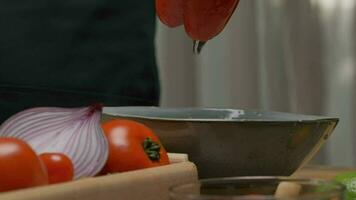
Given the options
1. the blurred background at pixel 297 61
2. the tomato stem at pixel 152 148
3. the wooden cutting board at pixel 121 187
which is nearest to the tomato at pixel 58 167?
the wooden cutting board at pixel 121 187

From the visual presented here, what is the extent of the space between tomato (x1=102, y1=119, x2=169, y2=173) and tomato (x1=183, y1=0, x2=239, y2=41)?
11cm

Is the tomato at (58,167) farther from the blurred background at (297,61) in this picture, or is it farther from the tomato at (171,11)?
the blurred background at (297,61)

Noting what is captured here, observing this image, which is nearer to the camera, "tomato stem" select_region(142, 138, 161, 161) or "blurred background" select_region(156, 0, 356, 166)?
"tomato stem" select_region(142, 138, 161, 161)

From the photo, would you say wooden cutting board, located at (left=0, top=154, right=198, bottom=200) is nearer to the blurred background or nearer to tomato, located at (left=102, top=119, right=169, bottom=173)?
tomato, located at (left=102, top=119, right=169, bottom=173)

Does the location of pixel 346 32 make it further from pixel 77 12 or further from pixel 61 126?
pixel 61 126

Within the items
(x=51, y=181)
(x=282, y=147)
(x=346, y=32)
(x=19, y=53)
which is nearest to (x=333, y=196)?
(x=51, y=181)

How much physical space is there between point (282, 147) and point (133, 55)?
0.71 meters

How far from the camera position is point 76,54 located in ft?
4.55

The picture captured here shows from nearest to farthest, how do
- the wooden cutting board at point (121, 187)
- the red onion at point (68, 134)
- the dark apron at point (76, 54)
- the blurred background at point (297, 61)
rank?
1. the wooden cutting board at point (121, 187)
2. the red onion at point (68, 134)
3. the dark apron at point (76, 54)
4. the blurred background at point (297, 61)

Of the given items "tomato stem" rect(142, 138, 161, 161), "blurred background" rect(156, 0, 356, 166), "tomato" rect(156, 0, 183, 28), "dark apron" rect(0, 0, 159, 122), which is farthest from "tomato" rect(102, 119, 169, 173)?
"blurred background" rect(156, 0, 356, 166)

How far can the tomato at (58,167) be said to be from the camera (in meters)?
0.50

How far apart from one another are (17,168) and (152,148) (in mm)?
211

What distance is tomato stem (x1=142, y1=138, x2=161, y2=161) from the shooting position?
65 cm

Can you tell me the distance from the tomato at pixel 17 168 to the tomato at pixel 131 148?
0.13 meters
